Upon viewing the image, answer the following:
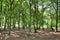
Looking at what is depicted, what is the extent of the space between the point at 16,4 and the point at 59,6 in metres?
5.64

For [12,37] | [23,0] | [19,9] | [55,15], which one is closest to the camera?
[12,37]

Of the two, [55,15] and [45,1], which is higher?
[45,1]

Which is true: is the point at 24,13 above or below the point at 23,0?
below

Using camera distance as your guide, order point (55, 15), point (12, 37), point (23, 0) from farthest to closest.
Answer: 1. point (55, 15)
2. point (23, 0)
3. point (12, 37)

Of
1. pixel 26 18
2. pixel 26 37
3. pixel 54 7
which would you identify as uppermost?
pixel 54 7

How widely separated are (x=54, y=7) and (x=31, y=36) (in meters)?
5.47

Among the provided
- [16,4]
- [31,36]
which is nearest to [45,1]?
[16,4]

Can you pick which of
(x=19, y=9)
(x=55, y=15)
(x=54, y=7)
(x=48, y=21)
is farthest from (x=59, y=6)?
(x=19, y=9)

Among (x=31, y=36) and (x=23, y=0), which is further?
(x=23, y=0)

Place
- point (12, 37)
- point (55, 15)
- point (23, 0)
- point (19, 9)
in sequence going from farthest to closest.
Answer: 1. point (55, 15)
2. point (19, 9)
3. point (23, 0)
4. point (12, 37)

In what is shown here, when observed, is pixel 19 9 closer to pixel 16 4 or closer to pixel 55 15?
pixel 16 4

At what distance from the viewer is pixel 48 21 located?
2191cm

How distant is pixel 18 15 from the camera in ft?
62.4

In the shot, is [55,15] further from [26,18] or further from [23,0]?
[23,0]
